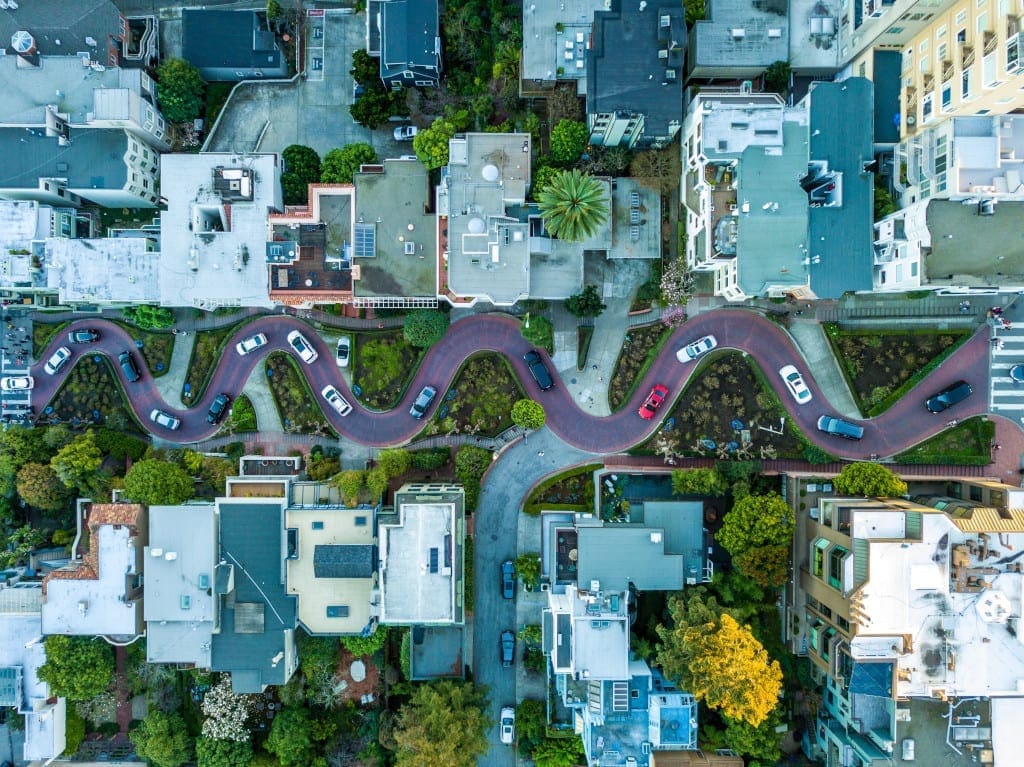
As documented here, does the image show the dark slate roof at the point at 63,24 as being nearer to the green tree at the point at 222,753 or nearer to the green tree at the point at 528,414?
the green tree at the point at 528,414

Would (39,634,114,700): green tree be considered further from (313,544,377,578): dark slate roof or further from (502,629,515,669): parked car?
(502,629,515,669): parked car

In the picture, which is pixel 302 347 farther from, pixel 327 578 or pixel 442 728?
pixel 442 728

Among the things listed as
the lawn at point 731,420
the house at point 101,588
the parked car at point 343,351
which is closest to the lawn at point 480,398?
the parked car at point 343,351

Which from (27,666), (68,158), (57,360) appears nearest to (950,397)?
(68,158)

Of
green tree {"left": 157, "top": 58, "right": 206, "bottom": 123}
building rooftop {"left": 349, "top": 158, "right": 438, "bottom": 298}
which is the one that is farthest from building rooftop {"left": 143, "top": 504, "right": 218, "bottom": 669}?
green tree {"left": 157, "top": 58, "right": 206, "bottom": 123}

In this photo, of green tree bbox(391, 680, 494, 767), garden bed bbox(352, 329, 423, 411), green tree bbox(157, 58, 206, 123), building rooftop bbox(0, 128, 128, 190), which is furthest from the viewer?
garden bed bbox(352, 329, 423, 411)

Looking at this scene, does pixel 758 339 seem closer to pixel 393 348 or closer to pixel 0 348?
pixel 393 348
